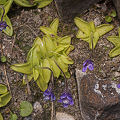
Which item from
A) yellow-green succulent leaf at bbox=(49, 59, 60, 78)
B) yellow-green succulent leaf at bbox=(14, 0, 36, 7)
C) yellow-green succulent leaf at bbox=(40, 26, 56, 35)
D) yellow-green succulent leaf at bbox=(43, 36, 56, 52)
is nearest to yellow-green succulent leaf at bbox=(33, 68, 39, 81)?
yellow-green succulent leaf at bbox=(49, 59, 60, 78)

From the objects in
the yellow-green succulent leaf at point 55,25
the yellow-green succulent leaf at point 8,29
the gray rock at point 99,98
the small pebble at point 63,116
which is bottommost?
the small pebble at point 63,116

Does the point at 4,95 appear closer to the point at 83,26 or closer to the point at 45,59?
the point at 45,59

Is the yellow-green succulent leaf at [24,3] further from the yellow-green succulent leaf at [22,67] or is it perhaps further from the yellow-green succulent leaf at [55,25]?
the yellow-green succulent leaf at [22,67]

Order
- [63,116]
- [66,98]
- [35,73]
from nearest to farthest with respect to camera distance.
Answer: [66,98]
[35,73]
[63,116]

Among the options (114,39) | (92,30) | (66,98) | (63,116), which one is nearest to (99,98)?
(66,98)

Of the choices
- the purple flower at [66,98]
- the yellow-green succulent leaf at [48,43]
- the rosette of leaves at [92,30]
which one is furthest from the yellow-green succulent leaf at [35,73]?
the rosette of leaves at [92,30]

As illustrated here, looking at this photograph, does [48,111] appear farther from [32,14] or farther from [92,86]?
[32,14]

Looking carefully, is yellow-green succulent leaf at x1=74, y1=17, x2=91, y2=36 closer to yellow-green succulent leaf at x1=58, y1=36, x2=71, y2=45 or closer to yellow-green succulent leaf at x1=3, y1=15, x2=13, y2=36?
yellow-green succulent leaf at x1=58, y1=36, x2=71, y2=45
